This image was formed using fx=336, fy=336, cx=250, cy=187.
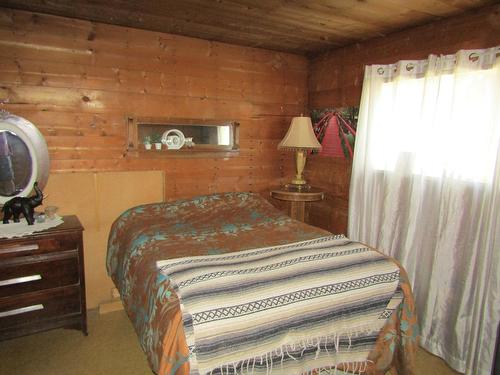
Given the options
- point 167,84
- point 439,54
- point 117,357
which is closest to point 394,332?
point 117,357

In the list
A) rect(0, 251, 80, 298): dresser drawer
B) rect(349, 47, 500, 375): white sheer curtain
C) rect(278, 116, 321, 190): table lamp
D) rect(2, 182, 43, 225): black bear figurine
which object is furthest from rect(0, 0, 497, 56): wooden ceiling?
rect(0, 251, 80, 298): dresser drawer

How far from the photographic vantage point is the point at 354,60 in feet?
10.1

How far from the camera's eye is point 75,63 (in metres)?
2.59

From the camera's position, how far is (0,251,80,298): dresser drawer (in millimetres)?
2025

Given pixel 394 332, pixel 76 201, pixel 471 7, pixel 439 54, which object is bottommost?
pixel 394 332

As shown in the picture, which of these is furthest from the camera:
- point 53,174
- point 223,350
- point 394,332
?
point 53,174

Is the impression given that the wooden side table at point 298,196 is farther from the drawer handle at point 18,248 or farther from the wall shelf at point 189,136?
the drawer handle at point 18,248

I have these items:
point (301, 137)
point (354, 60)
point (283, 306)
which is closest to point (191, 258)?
Answer: point (283, 306)

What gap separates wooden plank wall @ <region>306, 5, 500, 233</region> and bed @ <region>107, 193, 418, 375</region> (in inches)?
30.1

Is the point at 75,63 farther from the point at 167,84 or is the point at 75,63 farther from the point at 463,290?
the point at 463,290

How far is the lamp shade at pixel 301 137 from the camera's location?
10.4 ft

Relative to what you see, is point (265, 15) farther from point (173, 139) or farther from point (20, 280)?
point (20, 280)

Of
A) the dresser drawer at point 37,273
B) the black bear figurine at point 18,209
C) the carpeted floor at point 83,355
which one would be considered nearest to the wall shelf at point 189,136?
the black bear figurine at point 18,209

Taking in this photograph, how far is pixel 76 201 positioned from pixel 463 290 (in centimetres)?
284
